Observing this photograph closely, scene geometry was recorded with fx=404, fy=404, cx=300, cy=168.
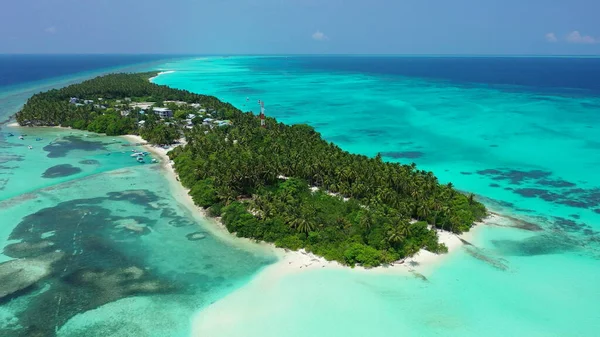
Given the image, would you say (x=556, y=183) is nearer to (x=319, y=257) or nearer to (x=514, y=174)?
(x=514, y=174)

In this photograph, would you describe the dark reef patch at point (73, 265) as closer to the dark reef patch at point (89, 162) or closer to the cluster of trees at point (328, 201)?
the cluster of trees at point (328, 201)

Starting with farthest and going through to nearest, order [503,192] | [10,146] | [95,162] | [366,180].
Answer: [10,146] → [95,162] → [503,192] → [366,180]

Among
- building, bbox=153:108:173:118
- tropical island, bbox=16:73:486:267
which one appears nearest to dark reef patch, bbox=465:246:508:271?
tropical island, bbox=16:73:486:267

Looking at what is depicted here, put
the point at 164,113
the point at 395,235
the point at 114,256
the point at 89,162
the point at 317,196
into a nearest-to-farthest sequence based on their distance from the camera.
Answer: the point at 395,235
the point at 114,256
the point at 317,196
the point at 89,162
the point at 164,113

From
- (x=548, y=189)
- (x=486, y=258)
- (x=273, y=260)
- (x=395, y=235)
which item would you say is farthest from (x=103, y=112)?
(x=548, y=189)

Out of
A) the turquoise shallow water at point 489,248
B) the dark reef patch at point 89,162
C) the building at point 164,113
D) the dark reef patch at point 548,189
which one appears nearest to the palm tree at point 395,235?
the turquoise shallow water at point 489,248

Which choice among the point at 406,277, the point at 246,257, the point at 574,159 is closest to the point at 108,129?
the point at 246,257

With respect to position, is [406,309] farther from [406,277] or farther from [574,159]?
[574,159]
